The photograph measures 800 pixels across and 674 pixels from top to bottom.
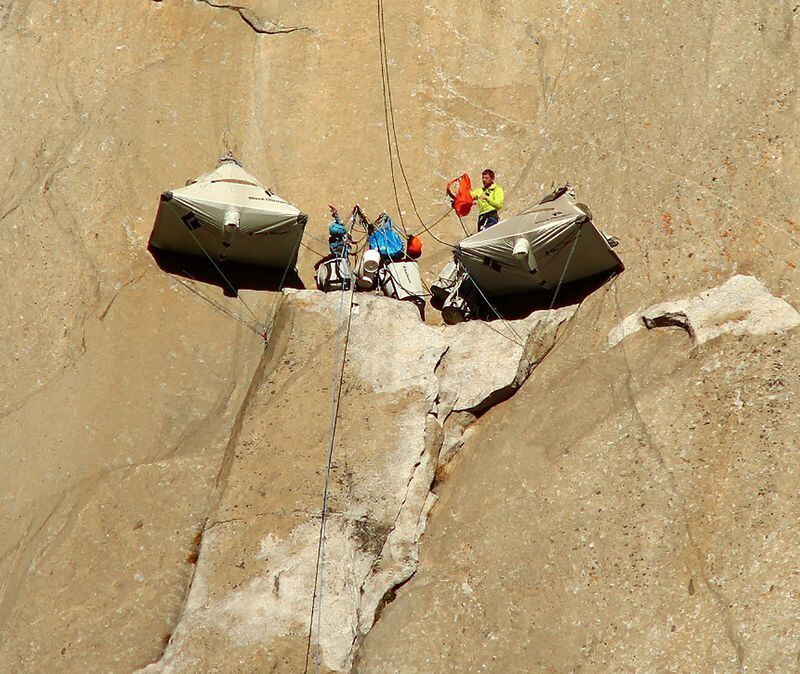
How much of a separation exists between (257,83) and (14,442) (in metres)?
7.87

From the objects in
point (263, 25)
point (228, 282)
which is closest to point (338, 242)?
point (228, 282)

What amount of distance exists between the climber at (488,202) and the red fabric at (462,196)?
381 millimetres

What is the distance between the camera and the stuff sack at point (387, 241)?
19.1 meters

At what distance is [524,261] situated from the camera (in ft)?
58.0

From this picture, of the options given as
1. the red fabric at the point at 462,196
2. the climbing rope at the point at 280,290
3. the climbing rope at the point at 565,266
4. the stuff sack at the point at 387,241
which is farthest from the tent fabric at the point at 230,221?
the climbing rope at the point at 565,266

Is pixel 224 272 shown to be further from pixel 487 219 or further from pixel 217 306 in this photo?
pixel 487 219

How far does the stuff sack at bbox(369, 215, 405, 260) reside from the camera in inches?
752

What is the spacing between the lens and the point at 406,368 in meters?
16.9

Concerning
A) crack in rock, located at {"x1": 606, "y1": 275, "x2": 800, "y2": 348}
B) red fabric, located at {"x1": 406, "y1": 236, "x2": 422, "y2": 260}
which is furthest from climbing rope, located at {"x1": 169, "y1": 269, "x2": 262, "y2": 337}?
crack in rock, located at {"x1": 606, "y1": 275, "x2": 800, "y2": 348}

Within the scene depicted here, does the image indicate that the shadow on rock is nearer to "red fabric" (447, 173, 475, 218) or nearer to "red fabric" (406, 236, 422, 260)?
"red fabric" (406, 236, 422, 260)

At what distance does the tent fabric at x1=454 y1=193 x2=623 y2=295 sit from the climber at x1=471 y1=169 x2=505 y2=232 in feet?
3.91

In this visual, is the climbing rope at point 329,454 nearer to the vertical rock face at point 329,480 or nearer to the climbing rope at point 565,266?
the vertical rock face at point 329,480

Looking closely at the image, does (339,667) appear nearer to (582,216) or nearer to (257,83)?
(582,216)

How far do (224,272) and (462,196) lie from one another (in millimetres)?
4248
